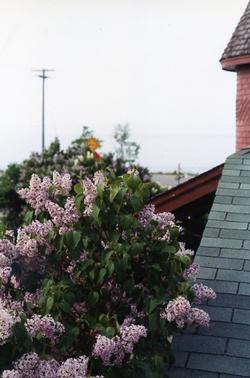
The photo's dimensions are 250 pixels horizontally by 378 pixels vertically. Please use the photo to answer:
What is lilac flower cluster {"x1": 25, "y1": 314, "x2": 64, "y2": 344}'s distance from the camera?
23.7 ft

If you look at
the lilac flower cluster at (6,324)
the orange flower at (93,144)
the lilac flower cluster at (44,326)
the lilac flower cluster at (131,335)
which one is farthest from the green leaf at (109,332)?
the orange flower at (93,144)

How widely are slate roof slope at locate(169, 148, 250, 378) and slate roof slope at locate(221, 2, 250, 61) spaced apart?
813 centimetres

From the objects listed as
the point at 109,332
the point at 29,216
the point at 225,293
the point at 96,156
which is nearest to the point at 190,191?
the point at 225,293

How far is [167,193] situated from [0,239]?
5.08m

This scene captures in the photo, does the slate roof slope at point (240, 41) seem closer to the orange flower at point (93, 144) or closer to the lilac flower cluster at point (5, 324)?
the orange flower at point (93, 144)

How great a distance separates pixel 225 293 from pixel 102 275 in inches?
77.1

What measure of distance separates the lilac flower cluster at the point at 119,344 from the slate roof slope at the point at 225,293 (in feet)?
3.27

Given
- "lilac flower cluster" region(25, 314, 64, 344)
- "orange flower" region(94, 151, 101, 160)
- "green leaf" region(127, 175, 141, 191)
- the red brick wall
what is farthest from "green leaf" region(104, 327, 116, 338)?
"orange flower" region(94, 151, 101, 160)

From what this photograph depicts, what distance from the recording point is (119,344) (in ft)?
24.4

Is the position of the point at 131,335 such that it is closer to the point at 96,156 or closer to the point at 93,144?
the point at 96,156

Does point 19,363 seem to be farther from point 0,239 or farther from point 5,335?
point 0,239

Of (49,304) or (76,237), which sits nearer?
(49,304)

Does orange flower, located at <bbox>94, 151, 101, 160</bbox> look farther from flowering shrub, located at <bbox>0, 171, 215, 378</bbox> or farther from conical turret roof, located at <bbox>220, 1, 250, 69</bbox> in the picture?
flowering shrub, located at <bbox>0, 171, 215, 378</bbox>

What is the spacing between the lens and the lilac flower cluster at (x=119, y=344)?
730cm
